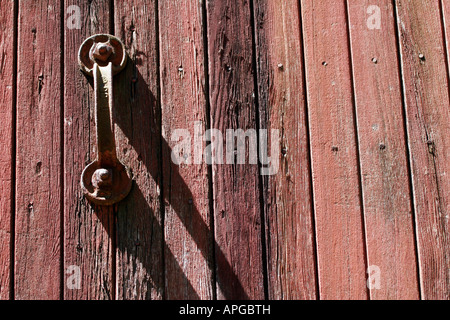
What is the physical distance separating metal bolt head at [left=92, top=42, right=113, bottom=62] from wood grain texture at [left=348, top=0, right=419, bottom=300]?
728 millimetres

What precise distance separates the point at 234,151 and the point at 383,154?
0.43 m

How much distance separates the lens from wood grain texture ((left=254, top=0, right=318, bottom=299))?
154cm

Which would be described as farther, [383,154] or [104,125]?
[383,154]

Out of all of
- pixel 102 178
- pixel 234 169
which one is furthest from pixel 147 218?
pixel 234 169

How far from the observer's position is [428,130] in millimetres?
1615

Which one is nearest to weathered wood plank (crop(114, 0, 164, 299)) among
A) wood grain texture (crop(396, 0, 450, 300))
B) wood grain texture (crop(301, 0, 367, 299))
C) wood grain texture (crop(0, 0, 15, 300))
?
wood grain texture (crop(0, 0, 15, 300))

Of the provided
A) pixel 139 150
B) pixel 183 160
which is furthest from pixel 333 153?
pixel 139 150

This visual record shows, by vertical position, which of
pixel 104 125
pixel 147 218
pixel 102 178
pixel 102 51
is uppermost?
pixel 102 51

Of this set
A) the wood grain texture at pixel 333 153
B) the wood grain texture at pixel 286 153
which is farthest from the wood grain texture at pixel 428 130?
the wood grain texture at pixel 286 153

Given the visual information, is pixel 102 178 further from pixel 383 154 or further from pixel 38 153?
pixel 383 154

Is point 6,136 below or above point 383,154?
above

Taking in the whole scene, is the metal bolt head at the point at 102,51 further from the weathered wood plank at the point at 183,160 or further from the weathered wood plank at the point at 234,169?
the weathered wood plank at the point at 234,169
